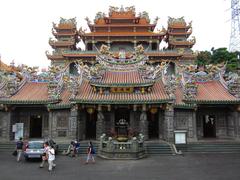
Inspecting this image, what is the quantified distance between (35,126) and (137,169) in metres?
15.5

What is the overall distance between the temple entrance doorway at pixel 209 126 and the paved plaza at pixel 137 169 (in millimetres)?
7798

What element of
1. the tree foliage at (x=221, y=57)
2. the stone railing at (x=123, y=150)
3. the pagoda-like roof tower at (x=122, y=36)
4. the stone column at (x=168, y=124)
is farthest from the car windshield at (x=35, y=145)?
the tree foliage at (x=221, y=57)

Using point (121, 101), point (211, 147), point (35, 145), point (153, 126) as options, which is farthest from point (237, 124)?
point (35, 145)

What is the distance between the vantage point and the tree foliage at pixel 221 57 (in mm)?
47216

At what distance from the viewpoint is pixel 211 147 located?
63.8 ft

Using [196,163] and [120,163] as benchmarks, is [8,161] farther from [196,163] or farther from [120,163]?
[196,163]

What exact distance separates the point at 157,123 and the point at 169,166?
9.61 meters

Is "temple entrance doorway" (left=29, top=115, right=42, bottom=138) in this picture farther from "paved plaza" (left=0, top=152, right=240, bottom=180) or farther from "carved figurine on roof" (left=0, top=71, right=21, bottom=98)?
"paved plaza" (left=0, top=152, right=240, bottom=180)

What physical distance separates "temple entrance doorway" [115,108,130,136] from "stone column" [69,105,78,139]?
3819mm

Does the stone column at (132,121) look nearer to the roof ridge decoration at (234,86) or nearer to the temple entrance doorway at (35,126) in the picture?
the roof ridge decoration at (234,86)

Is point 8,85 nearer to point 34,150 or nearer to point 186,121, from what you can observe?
point 34,150

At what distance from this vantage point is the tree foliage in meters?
47.2

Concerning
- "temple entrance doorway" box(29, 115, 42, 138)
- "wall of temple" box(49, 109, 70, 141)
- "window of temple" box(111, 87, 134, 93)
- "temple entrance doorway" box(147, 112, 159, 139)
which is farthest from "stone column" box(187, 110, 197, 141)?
"temple entrance doorway" box(29, 115, 42, 138)

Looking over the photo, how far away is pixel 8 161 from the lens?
15906 mm
